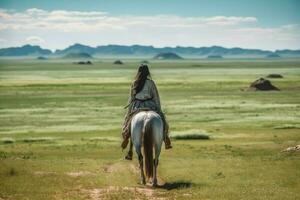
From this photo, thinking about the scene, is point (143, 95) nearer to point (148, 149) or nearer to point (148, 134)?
point (148, 134)

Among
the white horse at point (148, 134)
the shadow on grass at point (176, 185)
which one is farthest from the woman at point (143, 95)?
the shadow on grass at point (176, 185)

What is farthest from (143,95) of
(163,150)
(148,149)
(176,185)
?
(163,150)

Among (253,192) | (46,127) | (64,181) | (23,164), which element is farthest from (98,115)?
(253,192)

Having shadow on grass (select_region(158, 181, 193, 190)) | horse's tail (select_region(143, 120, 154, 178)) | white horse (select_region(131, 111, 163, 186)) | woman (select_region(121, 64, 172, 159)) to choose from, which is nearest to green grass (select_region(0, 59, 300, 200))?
shadow on grass (select_region(158, 181, 193, 190))

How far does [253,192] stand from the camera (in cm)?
1513

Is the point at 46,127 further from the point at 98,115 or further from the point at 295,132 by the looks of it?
the point at 295,132

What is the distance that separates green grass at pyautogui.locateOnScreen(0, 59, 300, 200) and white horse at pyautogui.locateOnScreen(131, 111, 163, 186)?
78cm

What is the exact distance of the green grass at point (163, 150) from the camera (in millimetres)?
15945

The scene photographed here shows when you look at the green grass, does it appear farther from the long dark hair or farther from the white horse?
the long dark hair

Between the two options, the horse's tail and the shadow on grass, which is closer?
the horse's tail

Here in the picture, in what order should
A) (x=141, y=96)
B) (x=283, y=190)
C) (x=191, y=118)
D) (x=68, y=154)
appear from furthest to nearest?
(x=191, y=118), (x=68, y=154), (x=141, y=96), (x=283, y=190)

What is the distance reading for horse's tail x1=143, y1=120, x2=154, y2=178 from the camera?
16.0 metres

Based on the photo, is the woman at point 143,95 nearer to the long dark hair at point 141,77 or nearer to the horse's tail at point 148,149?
the long dark hair at point 141,77

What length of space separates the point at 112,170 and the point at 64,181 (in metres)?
3.31
